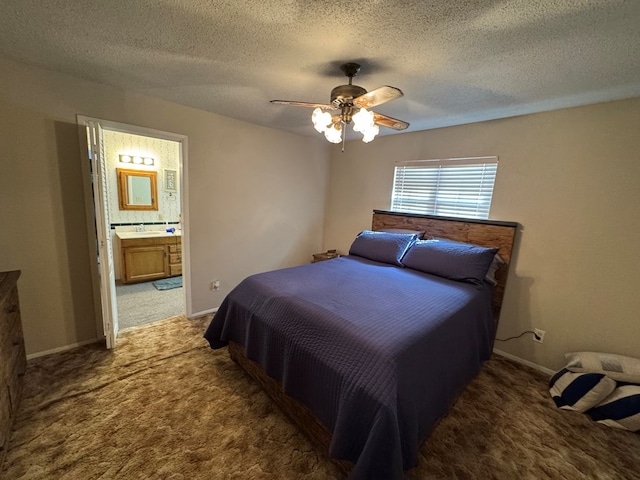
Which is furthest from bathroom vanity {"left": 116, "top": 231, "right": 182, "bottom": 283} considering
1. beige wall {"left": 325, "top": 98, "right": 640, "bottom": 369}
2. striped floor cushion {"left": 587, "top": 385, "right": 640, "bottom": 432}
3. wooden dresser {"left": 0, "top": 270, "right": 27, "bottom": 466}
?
striped floor cushion {"left": 587, "top": 385, "right": 640, "bottom": 432}

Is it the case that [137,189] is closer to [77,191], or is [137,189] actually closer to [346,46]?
[77,191]

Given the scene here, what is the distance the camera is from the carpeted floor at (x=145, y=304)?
2.82m

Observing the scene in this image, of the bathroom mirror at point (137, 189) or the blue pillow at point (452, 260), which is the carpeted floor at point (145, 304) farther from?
the blue pillow at point (452, 260)

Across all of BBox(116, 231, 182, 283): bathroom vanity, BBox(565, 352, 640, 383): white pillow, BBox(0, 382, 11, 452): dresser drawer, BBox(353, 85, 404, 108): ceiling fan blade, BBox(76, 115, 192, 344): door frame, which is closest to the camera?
BBox(0, 382, 11, 452): dresser drawer

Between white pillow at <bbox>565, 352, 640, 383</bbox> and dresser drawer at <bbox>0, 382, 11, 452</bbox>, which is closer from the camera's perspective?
dresser drawer at <bbox>0, 382, 11, 452</bbox>

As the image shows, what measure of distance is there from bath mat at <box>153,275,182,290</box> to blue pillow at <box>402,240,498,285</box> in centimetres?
326

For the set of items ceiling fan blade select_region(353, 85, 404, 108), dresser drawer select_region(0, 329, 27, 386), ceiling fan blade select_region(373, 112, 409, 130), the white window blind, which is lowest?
dresser drawer select_region(0, 329, 27, 386)

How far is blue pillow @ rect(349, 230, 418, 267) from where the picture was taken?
268 cm

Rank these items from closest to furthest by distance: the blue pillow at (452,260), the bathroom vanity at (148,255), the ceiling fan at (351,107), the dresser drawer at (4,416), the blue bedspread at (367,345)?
the blue bedspread at (367,345)
the dresser drawer at (4,416)
the ceiling fan at (351,107)
the blue pillow at (452,260)
the bathroom vanity at (148,255)

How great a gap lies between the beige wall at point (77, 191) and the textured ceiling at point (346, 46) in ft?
0.78

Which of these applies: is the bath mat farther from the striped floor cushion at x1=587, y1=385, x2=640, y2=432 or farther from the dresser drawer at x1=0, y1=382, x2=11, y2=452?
the striped floor cushion at x1=587, y1=385, x2=640, y2=432

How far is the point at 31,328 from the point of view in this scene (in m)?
2.07

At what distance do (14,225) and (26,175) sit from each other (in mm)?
386

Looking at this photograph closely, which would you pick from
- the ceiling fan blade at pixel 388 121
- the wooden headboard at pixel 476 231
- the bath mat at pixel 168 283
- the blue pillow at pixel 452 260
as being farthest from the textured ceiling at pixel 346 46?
the bath mat at pixel 168 283
